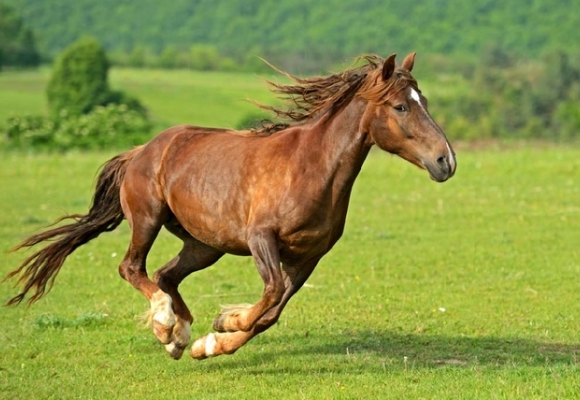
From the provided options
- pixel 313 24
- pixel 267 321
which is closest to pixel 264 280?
pixel 267 321

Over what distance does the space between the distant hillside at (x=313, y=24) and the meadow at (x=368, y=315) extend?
272 ft

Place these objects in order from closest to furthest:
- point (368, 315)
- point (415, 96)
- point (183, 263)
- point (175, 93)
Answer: point (415, 96) → point (183, 263) → point (368, 315) → point (175, 93)

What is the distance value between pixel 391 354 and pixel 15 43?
2702 inches

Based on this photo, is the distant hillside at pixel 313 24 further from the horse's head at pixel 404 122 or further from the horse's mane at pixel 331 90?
the horse's head at pixel 404 122

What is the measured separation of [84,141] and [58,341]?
2551 cm

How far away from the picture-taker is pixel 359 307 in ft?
37.8

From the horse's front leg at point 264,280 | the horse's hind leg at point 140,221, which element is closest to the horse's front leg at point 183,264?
the horse's hind leg at point 140,221

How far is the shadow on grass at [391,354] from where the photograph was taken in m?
8.84

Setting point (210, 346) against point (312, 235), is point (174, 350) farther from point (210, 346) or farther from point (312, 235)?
point (312, 235)

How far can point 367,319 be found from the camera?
10.9 metres

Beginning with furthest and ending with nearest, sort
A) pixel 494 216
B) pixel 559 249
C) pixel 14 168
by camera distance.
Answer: pixel 14 168 < pixel 494 216 < pixel 559 249

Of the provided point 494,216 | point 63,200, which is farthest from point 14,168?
point 494,216

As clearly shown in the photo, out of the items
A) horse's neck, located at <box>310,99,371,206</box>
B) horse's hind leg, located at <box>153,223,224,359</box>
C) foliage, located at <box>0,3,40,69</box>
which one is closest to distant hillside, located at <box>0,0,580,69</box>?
foliage, located at <box>0,3,40,69</box>

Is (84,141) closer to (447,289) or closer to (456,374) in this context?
(447,289)
